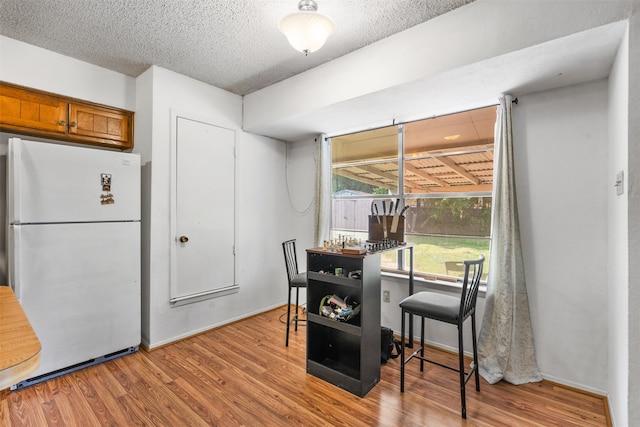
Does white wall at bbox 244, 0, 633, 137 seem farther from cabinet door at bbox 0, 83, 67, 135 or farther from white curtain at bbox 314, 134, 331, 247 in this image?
cabinet door at bbox 0, 83, 67, 135

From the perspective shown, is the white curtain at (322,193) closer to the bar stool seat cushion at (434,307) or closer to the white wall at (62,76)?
the bar stool seat cushion at (434,307)

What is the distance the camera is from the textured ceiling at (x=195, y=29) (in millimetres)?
2125

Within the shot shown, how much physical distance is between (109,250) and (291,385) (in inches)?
76.0

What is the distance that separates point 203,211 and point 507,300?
2.97m

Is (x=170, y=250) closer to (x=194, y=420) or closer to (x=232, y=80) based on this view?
(x=194, y=420)

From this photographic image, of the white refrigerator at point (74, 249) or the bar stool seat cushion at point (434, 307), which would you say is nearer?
the bar stool seat cushion at point (434, 307)

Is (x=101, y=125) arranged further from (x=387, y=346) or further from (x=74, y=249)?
(x=387, y=346)

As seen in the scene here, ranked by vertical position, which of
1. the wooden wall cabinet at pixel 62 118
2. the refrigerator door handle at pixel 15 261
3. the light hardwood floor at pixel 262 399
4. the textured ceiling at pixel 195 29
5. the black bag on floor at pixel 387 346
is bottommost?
the light hardwood floor at pixel 262 399

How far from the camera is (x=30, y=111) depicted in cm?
261

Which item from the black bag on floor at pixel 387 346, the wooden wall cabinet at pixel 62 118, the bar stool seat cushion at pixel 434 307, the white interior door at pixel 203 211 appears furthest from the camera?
the white interior door at pixel 203 211

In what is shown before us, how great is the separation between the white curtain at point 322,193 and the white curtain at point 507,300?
6.11ft
